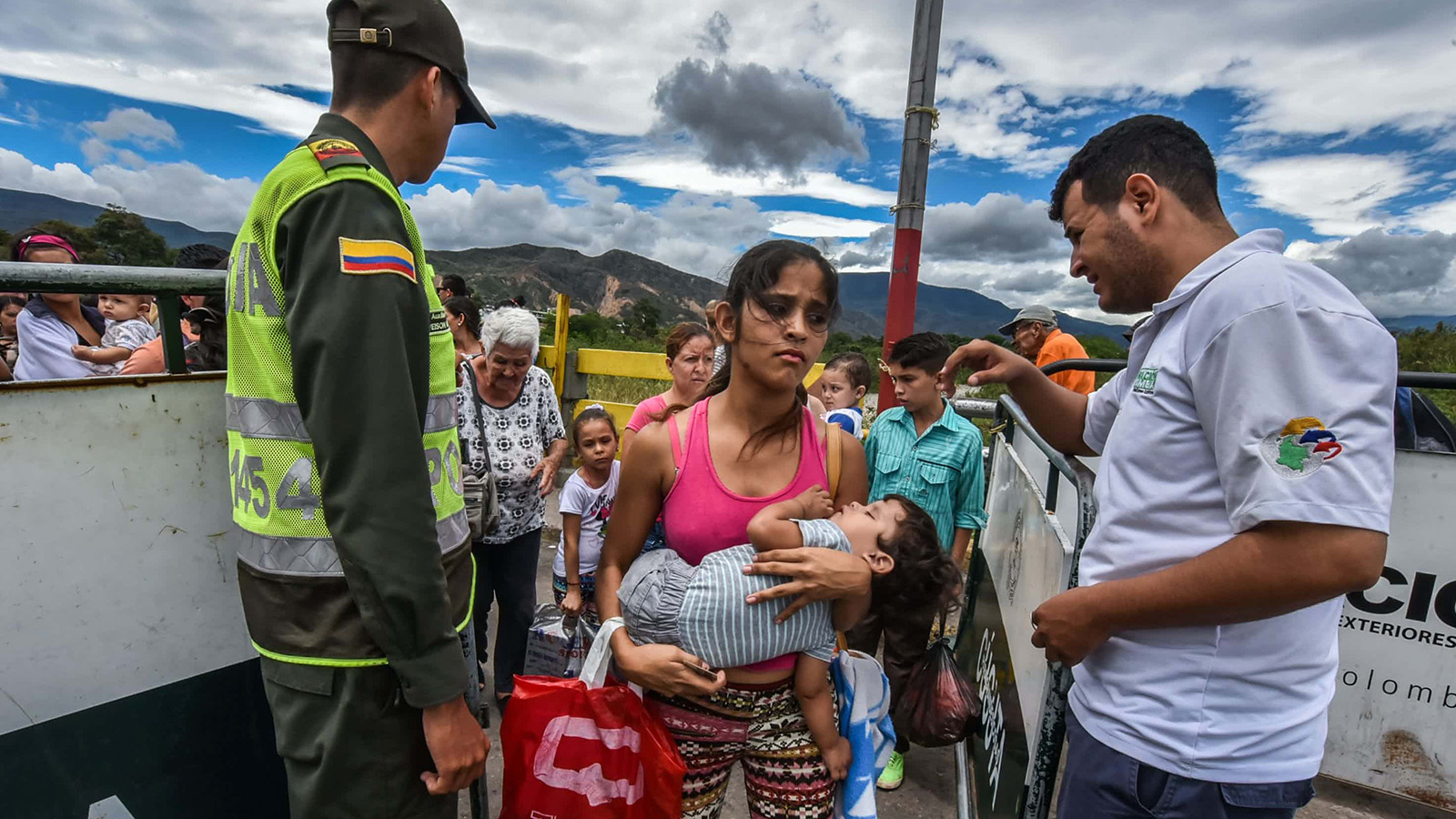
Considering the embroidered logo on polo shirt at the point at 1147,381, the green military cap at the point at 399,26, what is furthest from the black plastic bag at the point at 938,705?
the green military cap at the point at 399,26

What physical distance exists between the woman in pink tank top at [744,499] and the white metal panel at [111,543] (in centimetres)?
102

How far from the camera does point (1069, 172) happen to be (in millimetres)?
1691

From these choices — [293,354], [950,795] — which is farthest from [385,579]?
[950,795]

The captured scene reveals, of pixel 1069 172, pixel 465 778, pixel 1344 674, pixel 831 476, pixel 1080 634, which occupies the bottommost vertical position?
pixel 1344 674

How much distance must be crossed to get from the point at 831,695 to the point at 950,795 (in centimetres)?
179

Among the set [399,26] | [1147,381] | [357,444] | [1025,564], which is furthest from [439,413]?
[1025,564]

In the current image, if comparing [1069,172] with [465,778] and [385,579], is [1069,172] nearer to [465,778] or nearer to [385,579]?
[385,579]

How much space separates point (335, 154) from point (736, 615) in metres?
1.23

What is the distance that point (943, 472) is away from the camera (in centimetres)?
338

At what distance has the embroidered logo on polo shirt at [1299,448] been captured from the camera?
1.08 meters

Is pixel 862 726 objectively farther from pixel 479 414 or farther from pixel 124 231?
pixel 124 231

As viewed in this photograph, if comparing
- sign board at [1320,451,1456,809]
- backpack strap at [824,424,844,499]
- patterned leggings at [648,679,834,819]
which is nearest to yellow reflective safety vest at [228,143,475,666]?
patterned leggings at [648,679,834,819]

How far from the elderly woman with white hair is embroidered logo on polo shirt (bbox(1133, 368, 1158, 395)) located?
8.87ft

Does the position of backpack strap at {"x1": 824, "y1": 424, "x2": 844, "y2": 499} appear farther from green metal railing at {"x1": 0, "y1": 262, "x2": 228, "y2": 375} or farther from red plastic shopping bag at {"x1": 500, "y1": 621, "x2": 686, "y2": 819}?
green metal railing at {"x1": 0, "y1": 262, "x2": 228, "y2": 375}
